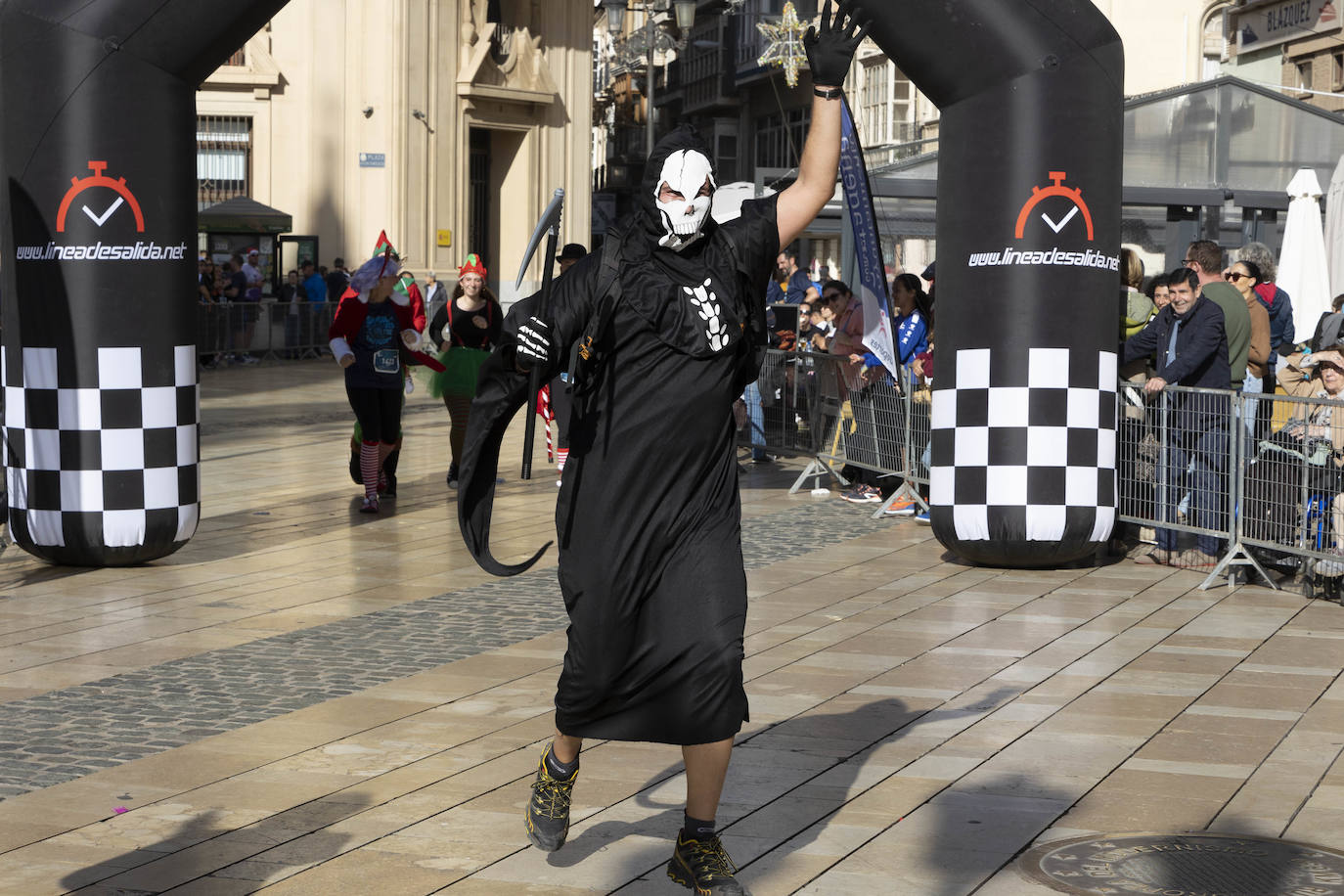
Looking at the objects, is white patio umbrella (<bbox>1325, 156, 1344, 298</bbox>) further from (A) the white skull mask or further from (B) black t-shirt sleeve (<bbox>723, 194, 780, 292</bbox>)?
(A) the white skull mask

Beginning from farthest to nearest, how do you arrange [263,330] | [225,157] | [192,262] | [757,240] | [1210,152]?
[225,157] < [263,330] < [1210,152] < [192,262] < [757,240]

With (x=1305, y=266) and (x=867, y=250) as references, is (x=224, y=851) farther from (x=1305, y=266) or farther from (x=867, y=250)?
(x=1305, y=266)

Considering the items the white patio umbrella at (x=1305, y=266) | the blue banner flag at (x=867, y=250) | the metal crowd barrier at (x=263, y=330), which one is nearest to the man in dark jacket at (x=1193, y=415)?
the blue banner flag at (x=867, y=250)

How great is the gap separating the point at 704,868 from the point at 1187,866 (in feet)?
4.37

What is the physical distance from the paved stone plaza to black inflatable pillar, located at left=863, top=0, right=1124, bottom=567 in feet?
1.52

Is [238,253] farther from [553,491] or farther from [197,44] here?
[197,44]

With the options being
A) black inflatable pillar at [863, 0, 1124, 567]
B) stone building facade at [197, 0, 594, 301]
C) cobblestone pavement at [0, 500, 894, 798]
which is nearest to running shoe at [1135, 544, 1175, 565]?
black inflatable pillar at [863, 0, 1124, 567]

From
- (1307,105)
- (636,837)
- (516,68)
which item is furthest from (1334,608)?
(516,68)

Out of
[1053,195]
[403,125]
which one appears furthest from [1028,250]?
[403,125]

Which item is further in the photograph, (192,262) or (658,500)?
(192,262)

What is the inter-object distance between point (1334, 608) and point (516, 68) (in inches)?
1173

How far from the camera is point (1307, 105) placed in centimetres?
1661

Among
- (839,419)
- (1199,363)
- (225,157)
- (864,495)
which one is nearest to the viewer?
(1199,363)

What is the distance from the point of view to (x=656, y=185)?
179 inches
